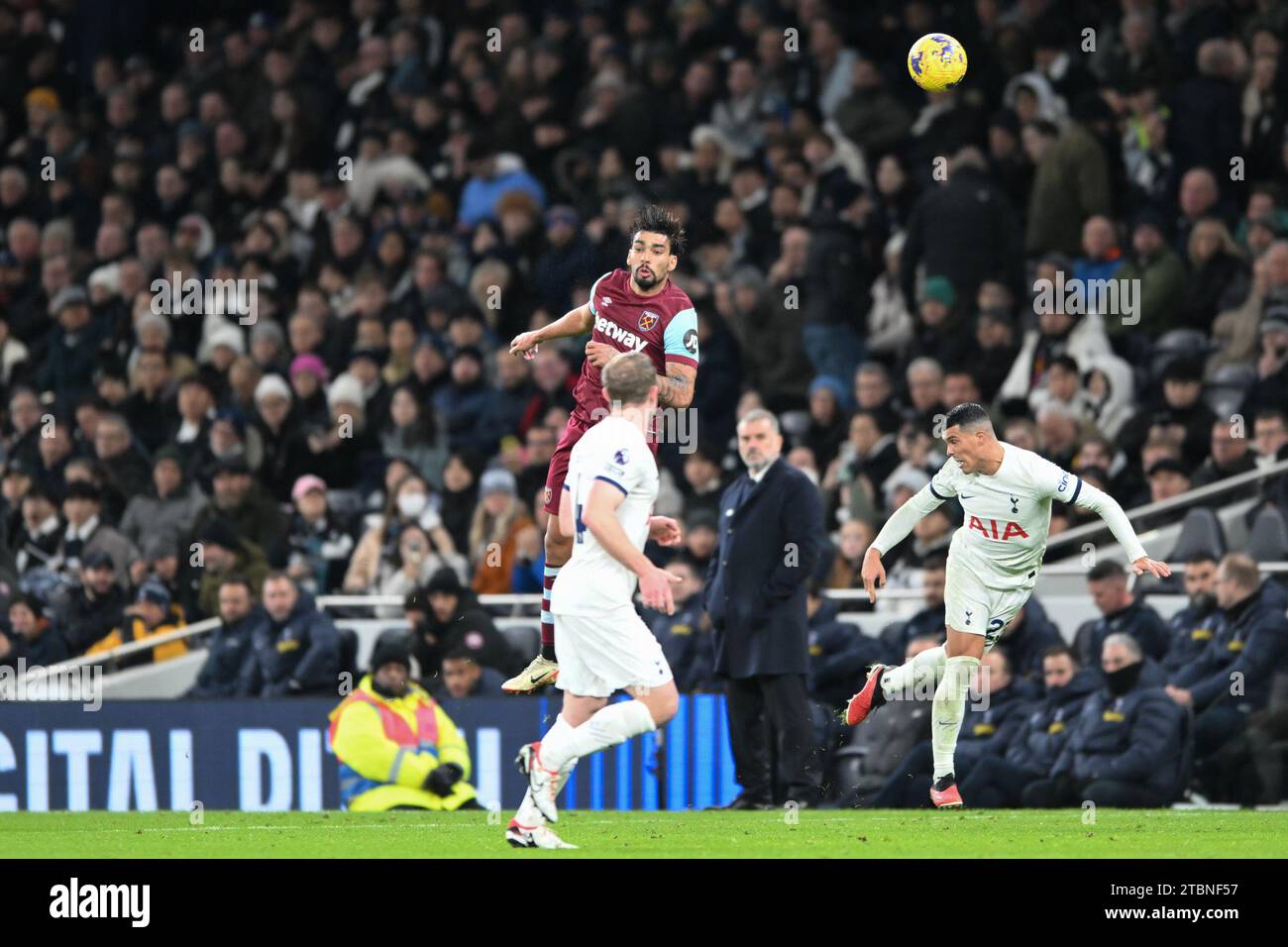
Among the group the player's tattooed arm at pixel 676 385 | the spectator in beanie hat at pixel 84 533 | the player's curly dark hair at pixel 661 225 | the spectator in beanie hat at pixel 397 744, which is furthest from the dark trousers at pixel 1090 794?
the spectator in beanie hat at pixel 84 533

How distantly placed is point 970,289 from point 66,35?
1236cm

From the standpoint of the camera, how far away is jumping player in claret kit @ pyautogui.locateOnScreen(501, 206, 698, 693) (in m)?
11.6

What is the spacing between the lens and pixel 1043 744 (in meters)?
13.6

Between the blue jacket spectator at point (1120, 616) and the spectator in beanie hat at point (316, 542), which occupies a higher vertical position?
the spectator in beanie hat at point (316, 542)

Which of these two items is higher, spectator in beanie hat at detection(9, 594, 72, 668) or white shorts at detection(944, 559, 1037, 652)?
white shorts at detection(944, 559, 1037, 652)

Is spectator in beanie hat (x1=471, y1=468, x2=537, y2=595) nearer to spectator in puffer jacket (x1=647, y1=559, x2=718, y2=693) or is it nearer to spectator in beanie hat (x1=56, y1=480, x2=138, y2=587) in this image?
spectator in puffer jacket (x1=647, y1=559, x2=718, y2=693)

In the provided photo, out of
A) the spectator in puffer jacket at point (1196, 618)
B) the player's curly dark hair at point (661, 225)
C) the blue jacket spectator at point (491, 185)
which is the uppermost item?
the blue jacket spectator at point (491, 185)

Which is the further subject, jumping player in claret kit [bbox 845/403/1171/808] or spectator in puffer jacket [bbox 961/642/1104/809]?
spectator in puffer jacket [bbox 961/642/1104/809]

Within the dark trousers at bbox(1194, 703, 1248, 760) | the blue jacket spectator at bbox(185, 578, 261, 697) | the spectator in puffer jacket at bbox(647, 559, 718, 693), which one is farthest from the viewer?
the blue jacket spectator at bbox(185, 578, 261, 697)

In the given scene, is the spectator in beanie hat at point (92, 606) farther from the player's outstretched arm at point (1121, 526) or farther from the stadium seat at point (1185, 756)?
the player's outstretched arm at point (1121, 526)

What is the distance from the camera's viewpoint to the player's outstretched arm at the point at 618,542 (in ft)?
30.8

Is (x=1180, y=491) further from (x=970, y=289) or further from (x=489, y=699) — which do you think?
(x=489, y=699)

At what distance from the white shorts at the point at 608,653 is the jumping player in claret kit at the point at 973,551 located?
2.25 metres

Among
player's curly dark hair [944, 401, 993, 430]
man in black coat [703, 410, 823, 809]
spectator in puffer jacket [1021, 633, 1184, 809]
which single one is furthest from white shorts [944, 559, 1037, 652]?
spectator in puffer jacket [1021, 633, 1184, 809]
